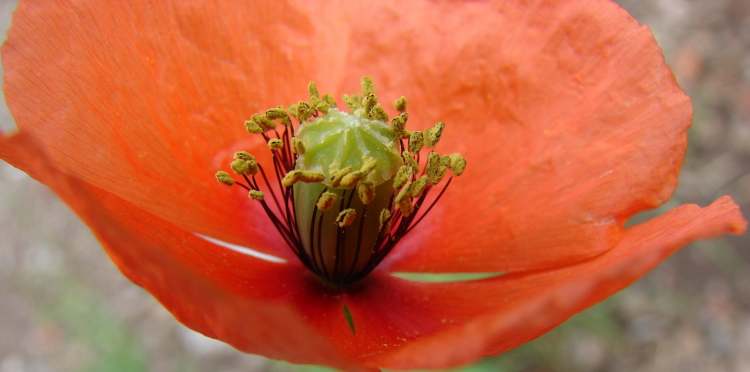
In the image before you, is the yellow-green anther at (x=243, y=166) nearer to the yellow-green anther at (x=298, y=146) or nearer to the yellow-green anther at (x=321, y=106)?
the yellow-green anther at (x=298, y=146)

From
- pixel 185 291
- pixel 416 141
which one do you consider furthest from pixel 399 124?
pixel 185 291

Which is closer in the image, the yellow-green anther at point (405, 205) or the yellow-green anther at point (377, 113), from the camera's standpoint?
the yellow-green anther at point (405, 205)

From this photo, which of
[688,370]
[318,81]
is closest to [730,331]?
[688,370]

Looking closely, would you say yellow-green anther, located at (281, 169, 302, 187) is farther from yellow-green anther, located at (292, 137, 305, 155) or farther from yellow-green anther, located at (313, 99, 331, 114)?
yellow-green anther, located at (313, 99, 331, 114)

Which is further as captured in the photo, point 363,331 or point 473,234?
point 473,234

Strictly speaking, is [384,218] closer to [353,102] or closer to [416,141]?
[416,141]

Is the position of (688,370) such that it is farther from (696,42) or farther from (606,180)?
(606,180)

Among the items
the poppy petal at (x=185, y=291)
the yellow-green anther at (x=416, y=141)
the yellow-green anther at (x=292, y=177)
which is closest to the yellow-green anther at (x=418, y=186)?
the yellow-green anther at (x=416, y=141)
